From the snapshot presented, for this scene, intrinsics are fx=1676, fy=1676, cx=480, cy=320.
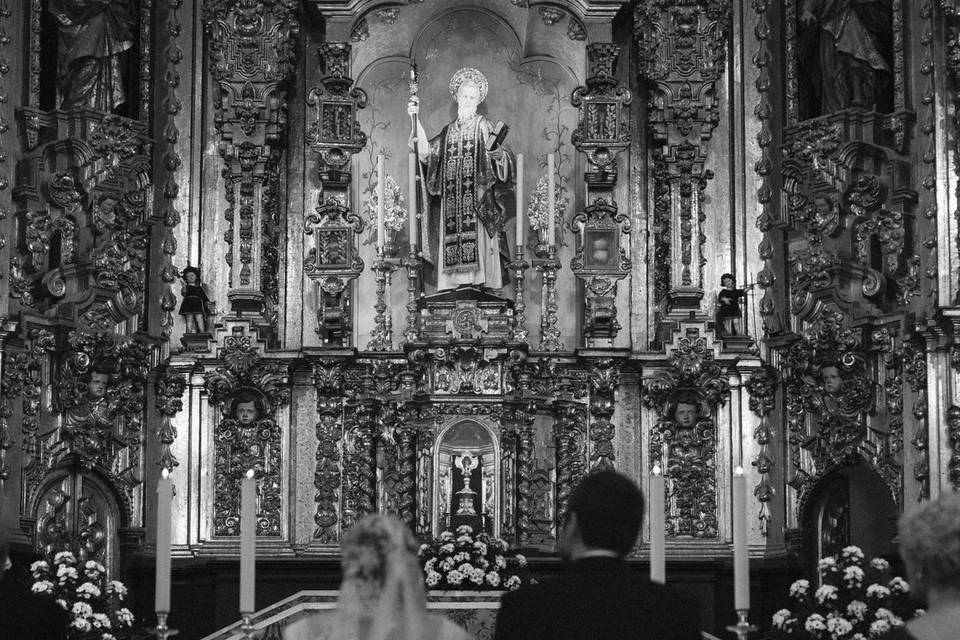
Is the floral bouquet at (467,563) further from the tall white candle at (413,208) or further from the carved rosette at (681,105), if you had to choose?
the carved rosette at (681,105)

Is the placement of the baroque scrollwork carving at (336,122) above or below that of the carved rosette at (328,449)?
above

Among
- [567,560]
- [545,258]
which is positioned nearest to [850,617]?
[545,258]

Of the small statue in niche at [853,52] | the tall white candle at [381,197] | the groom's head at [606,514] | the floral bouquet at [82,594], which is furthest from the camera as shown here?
the tall white candle at [381,197]

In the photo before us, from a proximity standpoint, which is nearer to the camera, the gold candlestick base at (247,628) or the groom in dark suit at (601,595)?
the groom in dark suit at (601,595)

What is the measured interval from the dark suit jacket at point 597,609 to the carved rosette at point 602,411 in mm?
12186

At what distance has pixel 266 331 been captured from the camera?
1783 centimetres

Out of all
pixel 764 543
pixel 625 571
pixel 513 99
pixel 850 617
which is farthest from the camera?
pixel 513 99

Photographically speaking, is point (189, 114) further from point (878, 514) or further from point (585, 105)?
point (878, 514)

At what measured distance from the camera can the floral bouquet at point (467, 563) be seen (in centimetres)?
1553

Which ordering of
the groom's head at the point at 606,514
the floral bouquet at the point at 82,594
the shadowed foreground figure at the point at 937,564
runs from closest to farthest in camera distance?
the shadowed foreground figure at the point at 937,564, the groom's head at the point at 606,514, the floral bouquet at the point at 82,594

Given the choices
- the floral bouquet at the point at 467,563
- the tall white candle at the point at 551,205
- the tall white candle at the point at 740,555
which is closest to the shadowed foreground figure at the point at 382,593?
the tall white candle at the point at 740,555

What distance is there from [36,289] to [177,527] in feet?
9.50

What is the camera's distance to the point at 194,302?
58.3ft

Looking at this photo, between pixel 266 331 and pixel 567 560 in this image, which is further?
pixel 266 331
